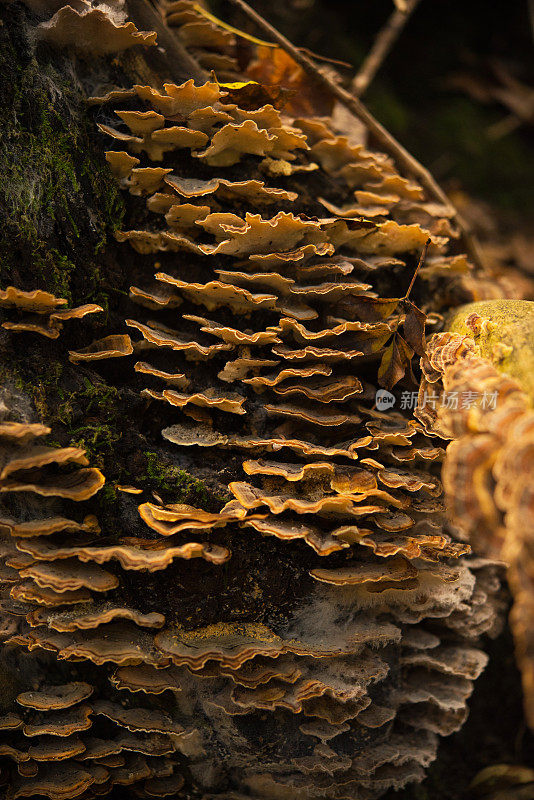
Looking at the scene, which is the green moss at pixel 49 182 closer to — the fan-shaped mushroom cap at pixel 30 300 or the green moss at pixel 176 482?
the fan-shaped mushroom cap at pixel 30 300

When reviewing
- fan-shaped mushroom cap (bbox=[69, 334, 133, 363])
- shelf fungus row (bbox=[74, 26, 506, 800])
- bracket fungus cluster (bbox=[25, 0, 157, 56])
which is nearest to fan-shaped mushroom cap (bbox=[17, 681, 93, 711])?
shelf fungus row (bbox=[74, 26, 506, 800])

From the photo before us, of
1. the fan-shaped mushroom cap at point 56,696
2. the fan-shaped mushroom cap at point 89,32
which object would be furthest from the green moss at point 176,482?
the fan-shaped mushroom cap at point 89,32

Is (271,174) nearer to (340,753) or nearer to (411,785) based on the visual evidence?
(340,753)

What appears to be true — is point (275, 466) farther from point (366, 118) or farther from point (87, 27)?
point (366, 118)

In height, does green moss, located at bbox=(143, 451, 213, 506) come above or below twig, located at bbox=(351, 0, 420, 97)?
below

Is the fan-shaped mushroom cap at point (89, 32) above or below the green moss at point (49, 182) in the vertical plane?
above

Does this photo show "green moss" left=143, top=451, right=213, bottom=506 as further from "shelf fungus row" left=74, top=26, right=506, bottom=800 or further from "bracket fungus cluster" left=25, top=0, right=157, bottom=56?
"bracket fungus cluster" left=25, top=0, right=157, bottom=56
